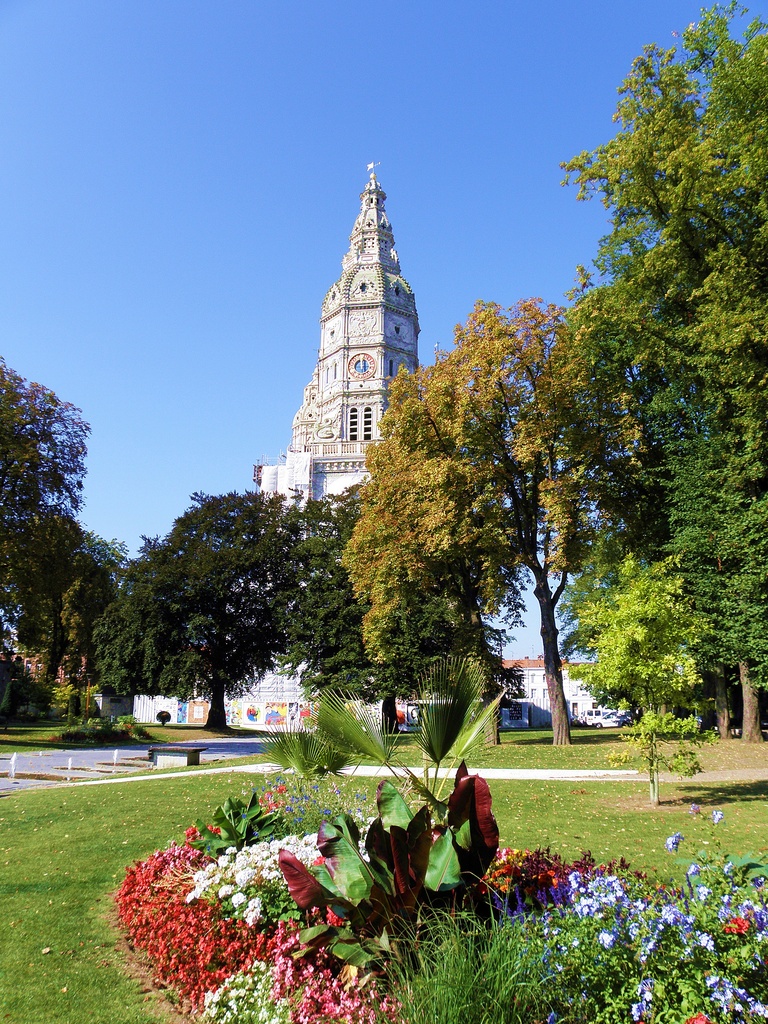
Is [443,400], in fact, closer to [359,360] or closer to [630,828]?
[630,828]

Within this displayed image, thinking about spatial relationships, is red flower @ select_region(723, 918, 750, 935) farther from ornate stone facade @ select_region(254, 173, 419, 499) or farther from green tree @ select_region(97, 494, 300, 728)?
ornate stone facade @ select_region(254, 173, 419, 499)

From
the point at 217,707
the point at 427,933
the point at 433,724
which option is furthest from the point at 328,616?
the point at 427,933

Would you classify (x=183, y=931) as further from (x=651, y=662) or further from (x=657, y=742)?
(x=657, y=742)

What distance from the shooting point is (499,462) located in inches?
995

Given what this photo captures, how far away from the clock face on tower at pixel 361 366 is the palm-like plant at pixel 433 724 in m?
65.4

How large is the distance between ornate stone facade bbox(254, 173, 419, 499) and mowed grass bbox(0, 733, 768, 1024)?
50.2m

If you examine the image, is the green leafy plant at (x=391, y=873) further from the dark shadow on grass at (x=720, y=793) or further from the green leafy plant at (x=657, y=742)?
the dark shadow on grass at (x=720, y=793)

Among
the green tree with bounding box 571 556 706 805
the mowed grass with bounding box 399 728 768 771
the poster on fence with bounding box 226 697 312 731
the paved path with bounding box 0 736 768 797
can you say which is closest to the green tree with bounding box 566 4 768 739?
the mowed grass with bounding box 399 728 768 771

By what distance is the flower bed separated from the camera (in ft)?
13.0

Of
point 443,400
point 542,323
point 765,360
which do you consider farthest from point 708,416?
point 443,400

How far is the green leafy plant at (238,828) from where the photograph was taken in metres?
7.66

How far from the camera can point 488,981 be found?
420 centimetres

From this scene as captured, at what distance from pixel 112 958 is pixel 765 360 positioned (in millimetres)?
19805

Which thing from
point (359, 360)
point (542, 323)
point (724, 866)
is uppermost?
point (359, 360)
